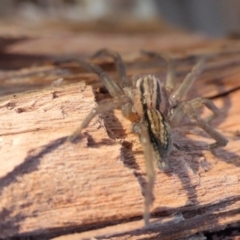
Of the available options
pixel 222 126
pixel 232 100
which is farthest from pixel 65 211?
pixel 232 100

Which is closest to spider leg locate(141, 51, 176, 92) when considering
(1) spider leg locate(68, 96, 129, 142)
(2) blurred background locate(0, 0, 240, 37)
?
(1) spider leg locate(68, 96, 129, 142)

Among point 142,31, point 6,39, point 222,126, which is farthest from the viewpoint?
point 142,31

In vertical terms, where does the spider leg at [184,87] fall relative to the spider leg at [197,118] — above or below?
above

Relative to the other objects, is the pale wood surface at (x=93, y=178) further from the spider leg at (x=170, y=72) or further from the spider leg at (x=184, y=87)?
the spider leg at (x=170, y=72)

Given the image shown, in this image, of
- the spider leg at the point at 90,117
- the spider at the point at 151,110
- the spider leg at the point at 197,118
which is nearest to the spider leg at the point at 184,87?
the spider at the point at 151,110

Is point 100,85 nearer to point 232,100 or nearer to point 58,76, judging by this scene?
point 58,76

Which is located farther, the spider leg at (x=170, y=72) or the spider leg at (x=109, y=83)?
the spider leg at (x=170, y=72)

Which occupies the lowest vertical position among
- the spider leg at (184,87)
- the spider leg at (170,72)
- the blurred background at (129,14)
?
the spider leg at (184,87)
